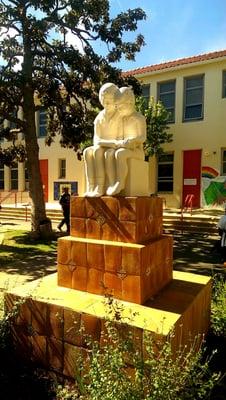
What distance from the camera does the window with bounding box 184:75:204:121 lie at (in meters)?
15.6

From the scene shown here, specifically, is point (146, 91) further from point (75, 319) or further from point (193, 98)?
point (75, 319)

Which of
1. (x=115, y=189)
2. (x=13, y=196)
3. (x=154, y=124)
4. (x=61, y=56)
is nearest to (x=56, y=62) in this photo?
(x=61, y=56)

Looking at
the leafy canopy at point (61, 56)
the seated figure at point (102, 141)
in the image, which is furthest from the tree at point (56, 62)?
the seated figure at point (102, 141)

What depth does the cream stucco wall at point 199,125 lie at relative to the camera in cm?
1493

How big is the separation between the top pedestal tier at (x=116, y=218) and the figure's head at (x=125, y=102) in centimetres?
91

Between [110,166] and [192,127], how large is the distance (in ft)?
43.8

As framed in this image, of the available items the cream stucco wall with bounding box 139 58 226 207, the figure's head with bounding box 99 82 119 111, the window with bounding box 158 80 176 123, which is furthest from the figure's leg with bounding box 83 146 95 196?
the window with bounding box 158 80 176 123

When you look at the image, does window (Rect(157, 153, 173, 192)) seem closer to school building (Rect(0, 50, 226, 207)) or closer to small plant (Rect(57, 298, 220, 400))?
school building (Rect(0, 50, 226, 207))

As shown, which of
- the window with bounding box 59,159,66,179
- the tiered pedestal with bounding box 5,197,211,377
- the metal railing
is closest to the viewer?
the tiered pedestal with bounding box 5,197,211,377

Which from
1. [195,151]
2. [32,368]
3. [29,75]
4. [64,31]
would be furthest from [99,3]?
[32,368]

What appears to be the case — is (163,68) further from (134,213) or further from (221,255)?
(134,213)

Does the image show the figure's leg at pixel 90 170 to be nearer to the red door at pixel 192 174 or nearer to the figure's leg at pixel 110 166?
the figure's leg at pixel 110 166

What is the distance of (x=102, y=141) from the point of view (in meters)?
3.35

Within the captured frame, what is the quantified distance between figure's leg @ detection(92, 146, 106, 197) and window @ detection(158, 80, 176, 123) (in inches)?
544
